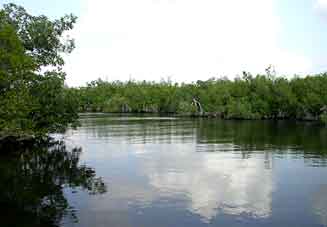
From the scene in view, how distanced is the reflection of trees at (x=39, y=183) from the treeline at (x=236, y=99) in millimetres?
61221

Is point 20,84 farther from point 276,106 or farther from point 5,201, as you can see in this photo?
point 276,106

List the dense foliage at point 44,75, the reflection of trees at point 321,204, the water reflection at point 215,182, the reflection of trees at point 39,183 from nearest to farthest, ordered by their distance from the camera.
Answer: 1. the reflection of trees at point 321,204
2. the reflection of trees at point 39,183
3. the water reflection at point 215,182
4. the dense foliage at point 44,75

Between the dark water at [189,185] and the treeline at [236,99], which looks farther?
the treeline at [236,99]

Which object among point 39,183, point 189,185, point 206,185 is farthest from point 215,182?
point 39,183

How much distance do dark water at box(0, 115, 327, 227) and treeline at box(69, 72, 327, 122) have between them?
5359 cm

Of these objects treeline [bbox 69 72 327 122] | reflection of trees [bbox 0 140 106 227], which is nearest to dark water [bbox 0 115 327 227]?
reflection of trees [bbox 0 140 106 227]

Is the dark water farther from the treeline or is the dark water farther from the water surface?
the treeline

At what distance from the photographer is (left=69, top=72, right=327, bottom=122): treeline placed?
95.7m

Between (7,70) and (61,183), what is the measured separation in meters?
8.01

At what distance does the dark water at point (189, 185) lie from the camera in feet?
63.3

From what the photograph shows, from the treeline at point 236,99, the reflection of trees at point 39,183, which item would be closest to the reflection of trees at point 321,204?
the reflection of trees at point 39,183

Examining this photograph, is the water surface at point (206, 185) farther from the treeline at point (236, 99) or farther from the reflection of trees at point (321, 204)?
the treeline at point (236, 99)

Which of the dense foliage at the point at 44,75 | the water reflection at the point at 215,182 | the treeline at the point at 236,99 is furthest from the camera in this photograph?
the treeline at the point at 236,99

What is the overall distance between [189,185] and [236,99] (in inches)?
3460
